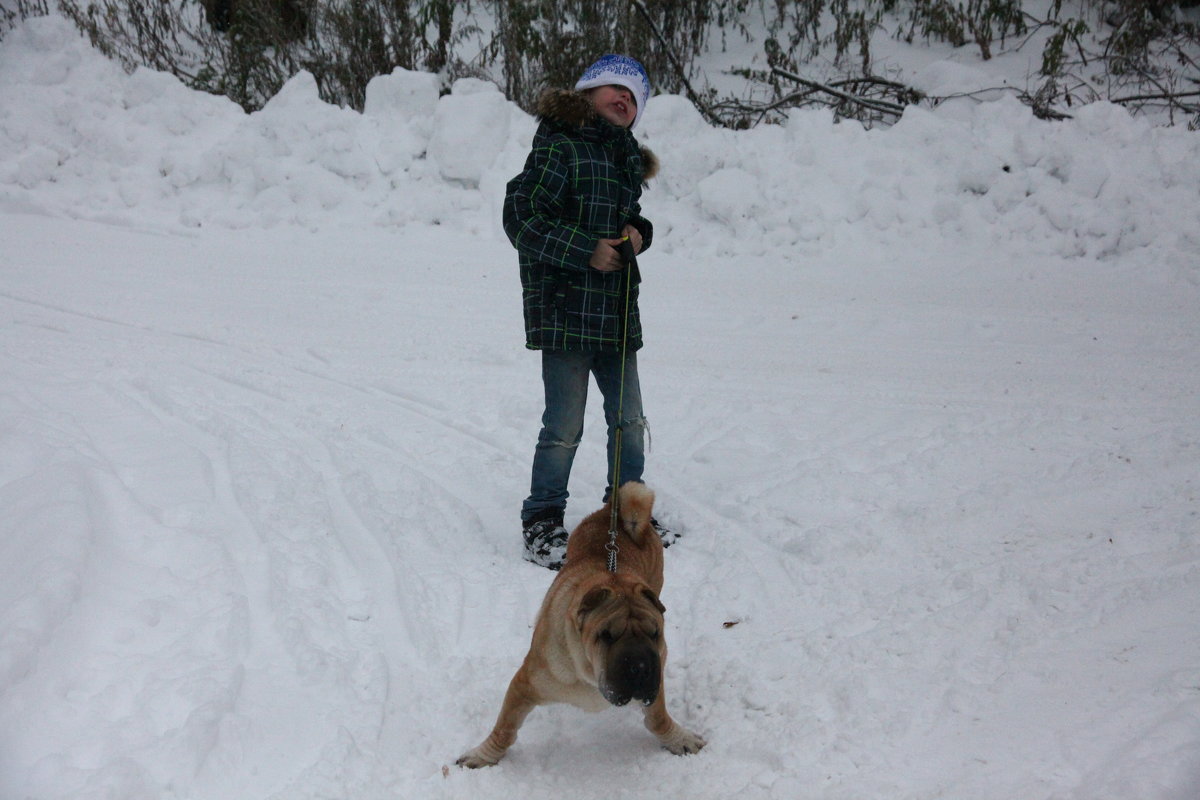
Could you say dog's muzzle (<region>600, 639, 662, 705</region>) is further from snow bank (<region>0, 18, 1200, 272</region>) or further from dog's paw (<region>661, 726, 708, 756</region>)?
snow bank (<region>0, 18, 1200, 272</region>)

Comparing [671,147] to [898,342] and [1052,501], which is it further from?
[1052,501]

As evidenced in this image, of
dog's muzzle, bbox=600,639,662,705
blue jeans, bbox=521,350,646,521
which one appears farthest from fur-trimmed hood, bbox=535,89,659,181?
dog's muzzle, bbox=600,639,662,705

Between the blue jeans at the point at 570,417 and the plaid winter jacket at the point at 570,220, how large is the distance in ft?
0.40

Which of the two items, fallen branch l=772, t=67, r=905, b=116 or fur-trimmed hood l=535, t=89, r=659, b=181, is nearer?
fur-trimmed hood l=535, t=89, r=659, b=181

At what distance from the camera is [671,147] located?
930 cm

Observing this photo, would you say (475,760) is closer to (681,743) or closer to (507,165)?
(681,743)

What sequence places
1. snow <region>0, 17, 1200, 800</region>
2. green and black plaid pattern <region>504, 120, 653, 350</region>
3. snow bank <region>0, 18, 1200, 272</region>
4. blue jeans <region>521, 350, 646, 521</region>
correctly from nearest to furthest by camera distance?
snow <region>0, 17, 1200, 800</region>
green and black plaid pattern <region>504, 120, 653, 350</region>
blue jeans <region>521, 350, 646, 521</region>
snow bank <region>0, 18, 1200, 272</region>

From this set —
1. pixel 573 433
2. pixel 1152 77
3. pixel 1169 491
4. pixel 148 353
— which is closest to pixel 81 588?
pixel 573 433

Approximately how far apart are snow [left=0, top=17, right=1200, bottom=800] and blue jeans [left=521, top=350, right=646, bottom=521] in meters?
0.36

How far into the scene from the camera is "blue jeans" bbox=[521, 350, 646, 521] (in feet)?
12.7

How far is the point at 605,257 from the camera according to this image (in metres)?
3.68

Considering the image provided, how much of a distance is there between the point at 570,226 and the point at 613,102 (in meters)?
0.60

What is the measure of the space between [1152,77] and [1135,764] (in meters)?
10.4

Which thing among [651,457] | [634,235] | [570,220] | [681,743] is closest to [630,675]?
[681,743]
